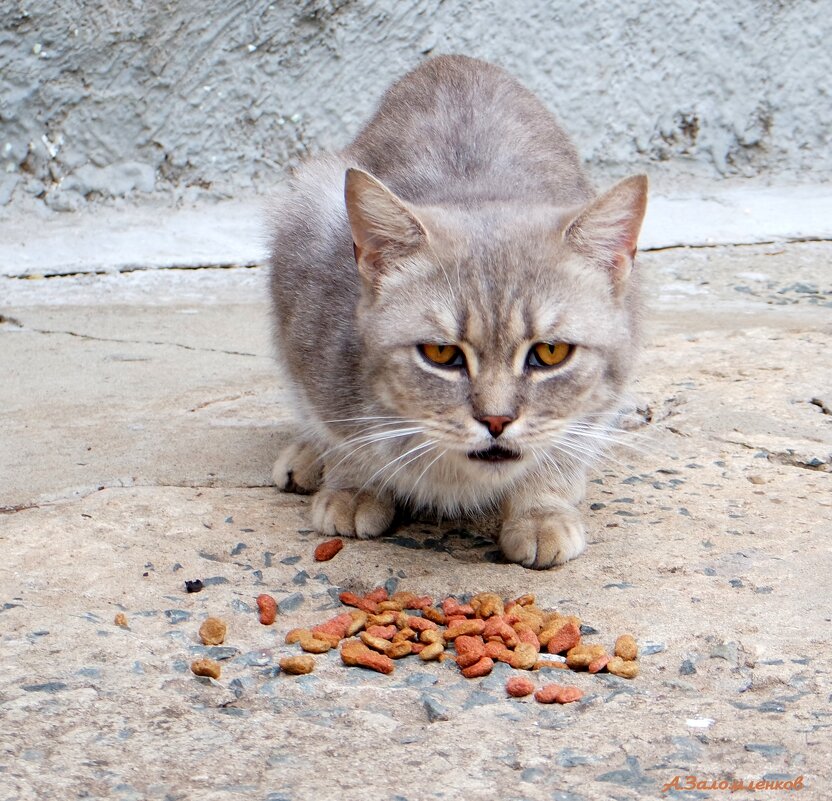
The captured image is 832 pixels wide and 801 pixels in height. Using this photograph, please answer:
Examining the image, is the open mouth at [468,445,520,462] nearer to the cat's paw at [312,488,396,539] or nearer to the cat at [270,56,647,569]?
the cat at [270,56,647,569]

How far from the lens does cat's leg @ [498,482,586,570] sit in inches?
105

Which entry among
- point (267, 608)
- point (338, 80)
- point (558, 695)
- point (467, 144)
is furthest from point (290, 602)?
point (338, 80)

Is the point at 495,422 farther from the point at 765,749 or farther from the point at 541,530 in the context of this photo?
the point at 765,749

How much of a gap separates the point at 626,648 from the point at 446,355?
74 cm

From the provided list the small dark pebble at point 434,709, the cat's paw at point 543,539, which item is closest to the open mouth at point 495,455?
the cat's paw at point 543,539

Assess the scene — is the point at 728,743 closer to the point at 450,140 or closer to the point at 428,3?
the point at 450,140

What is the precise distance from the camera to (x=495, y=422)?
241 centimetres

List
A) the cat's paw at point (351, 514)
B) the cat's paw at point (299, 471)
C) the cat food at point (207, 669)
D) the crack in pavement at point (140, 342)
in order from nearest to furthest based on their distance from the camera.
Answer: the cat food at point (207, 669) → the cat's paw at point (351, 514) → the cat's paw at point (299, 471) → the crack in pavement at point (140, 342)

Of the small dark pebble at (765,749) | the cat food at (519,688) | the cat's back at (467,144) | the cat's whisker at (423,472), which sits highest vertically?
the cat's back at (467,144)

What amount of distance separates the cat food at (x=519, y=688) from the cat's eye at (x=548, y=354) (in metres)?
0.73

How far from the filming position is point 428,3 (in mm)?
6320

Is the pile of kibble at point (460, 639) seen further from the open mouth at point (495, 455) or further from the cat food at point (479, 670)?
the open mouth at point (495, 455)

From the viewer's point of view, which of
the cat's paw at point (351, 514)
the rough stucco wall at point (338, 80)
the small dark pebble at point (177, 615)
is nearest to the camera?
the small dark pebble at point (177, 615)

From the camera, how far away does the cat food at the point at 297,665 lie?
2.13 m
